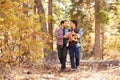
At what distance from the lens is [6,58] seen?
8.28 m

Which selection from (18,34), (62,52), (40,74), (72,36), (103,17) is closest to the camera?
(18,34)

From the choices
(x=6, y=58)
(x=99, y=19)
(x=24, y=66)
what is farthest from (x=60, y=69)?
(x=99, y=19)

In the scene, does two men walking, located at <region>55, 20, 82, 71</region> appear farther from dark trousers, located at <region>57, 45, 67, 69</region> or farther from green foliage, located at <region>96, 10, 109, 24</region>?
green foliage, located at <region>96, 10, 109, 24</region>

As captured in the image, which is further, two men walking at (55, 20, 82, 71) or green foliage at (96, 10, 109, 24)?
green foliage at (96, 10, 109, 24)

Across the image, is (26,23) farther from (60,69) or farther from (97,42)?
(97,42)

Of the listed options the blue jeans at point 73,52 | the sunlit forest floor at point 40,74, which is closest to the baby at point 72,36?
the blue jeans at point 73,52

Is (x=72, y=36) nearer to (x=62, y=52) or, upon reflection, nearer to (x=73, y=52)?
(x=73, y=52)

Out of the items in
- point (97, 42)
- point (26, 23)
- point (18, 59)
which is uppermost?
point (26, 23)

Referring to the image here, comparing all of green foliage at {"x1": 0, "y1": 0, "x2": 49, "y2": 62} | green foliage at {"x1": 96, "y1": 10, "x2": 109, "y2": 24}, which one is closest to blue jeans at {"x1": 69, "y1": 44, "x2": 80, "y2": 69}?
green foliage at {"x1": 0, "y1": 0, "x2": 49, "y2": 62}

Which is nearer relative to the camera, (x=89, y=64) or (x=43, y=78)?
(x=43, y=78)

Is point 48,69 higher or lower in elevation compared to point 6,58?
lower

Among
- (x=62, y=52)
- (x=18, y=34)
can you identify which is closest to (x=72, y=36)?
(x=62, y=52)

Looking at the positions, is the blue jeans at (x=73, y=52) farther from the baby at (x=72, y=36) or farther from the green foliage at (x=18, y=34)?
the green foliage at (x=18, y=34)

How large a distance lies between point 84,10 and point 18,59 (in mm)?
17804
